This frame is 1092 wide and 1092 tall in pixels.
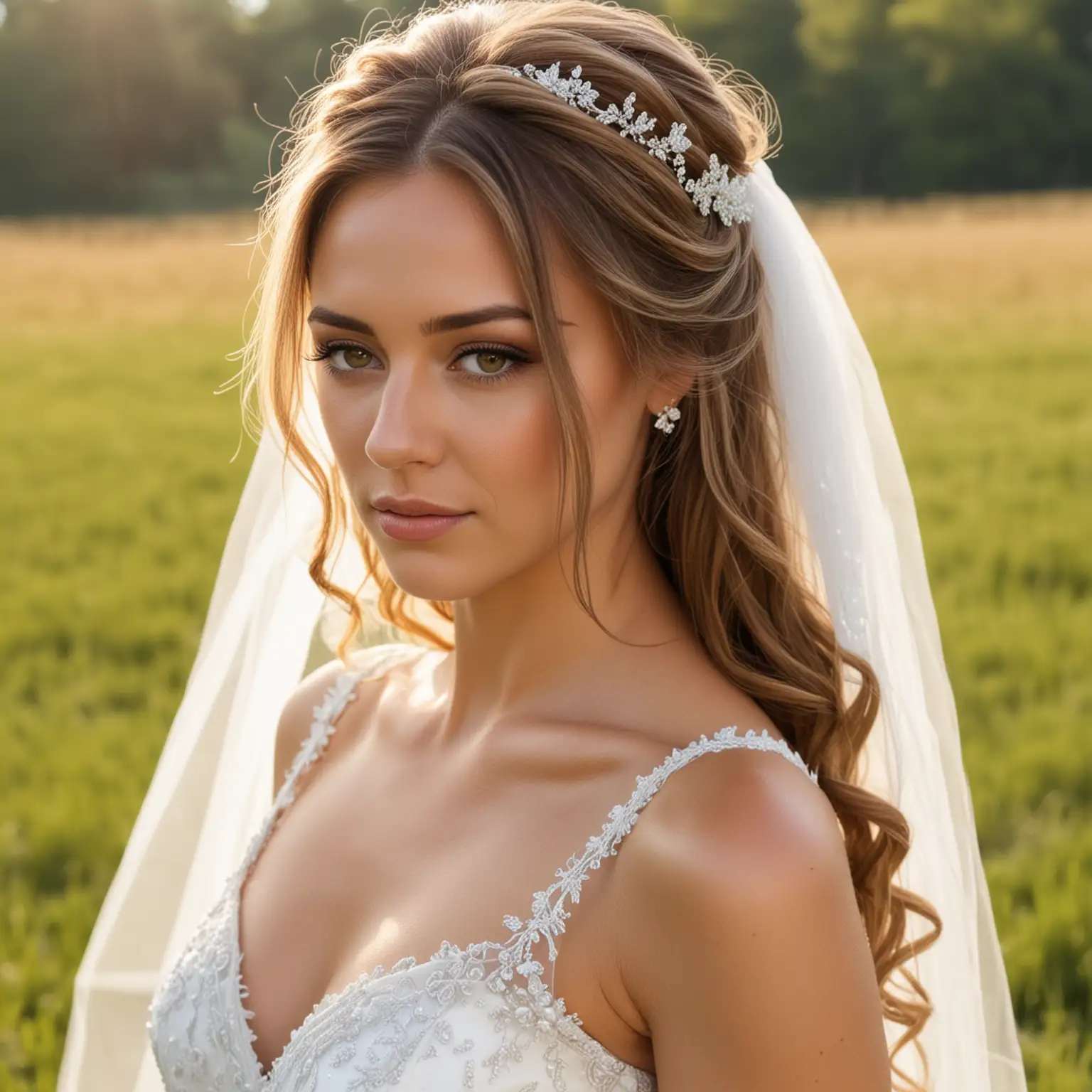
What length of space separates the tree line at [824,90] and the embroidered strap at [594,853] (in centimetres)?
1347

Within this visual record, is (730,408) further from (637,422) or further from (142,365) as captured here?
(142,365)

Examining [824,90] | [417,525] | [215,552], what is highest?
[824,90]

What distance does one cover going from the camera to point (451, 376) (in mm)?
2074

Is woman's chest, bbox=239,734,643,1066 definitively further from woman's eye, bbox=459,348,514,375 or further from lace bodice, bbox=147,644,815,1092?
woman's eye, bbox=459,348,514,375

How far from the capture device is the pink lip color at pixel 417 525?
210 centimetres

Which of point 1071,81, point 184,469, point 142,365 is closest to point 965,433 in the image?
point 184,469

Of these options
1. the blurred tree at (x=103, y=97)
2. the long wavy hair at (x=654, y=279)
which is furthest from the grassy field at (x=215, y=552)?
the blurred tree at (x=103, y=97)

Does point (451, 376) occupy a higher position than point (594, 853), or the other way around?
point (451, 376)

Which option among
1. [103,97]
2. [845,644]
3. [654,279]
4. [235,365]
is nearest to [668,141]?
[654,279]

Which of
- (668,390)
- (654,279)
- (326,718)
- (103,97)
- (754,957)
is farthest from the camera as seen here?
(103,97)

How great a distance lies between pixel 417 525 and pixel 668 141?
68cm

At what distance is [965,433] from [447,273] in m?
8.73

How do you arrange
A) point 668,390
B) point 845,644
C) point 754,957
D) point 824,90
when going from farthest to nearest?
point 824,90, point 845,644, point 668,390, point 754,957

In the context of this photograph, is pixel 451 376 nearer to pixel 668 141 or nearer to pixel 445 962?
pixel 668 141
